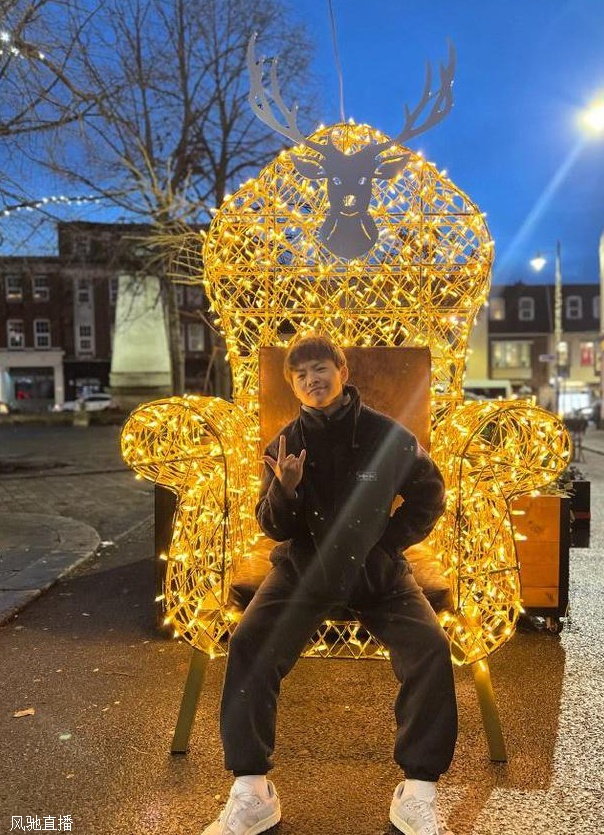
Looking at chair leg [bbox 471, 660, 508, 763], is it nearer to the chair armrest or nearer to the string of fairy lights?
the string of fairy lights

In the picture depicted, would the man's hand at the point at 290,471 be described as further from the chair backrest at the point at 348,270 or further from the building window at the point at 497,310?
the building window at the point at 497,310

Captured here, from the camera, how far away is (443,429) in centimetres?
356

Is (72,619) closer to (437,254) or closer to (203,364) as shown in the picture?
(437,254)

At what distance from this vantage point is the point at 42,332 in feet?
159

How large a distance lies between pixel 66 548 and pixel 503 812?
15.2 ft

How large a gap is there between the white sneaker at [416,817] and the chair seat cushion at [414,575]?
1.93ft

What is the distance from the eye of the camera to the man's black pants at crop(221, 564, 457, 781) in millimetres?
2133

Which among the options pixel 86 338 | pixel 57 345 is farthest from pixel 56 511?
pixel 57 345

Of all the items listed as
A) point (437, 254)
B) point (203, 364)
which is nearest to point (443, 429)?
point (437, 254)

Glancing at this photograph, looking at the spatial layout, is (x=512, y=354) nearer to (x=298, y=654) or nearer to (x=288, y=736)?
(x=288, y=736)

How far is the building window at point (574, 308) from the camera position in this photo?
47.8m

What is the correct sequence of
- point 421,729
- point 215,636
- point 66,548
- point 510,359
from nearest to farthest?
1. point 421,729
2. point 215,636
3. point 66,548
4. point 510,359

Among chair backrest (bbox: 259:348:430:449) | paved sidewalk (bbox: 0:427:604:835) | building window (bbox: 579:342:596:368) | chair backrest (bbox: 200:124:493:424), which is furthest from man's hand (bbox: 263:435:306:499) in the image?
building window (bbox: 579:342:596:368)

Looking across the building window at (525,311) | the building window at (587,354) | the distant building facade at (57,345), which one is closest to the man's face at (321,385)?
the building window at (587,354)
